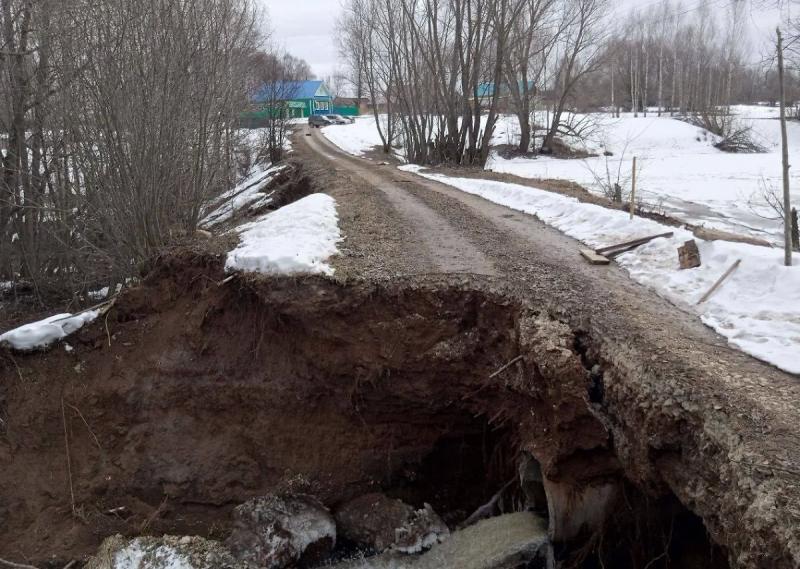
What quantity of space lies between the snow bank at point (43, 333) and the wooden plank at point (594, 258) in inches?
261

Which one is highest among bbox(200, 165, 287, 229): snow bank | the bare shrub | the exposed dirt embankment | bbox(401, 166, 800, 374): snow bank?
the bare shrub

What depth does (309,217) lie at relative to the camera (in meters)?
9.58

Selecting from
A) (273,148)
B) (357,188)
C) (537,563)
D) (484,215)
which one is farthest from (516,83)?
(537,563)

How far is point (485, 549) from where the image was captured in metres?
5.55

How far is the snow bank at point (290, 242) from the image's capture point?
291 inches

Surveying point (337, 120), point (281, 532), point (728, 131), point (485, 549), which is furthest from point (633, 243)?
point (337, 120)

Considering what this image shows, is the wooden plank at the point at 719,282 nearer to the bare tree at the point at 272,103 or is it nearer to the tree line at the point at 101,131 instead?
the tree line at the point at 101,131

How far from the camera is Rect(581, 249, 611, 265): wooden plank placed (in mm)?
7660

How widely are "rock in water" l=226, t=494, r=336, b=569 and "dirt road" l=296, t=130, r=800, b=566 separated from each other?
107 inches

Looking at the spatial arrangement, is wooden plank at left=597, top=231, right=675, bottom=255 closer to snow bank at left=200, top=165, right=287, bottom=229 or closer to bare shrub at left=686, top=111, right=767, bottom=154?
snow bank at left=200, top=165, right=287, bottom=229

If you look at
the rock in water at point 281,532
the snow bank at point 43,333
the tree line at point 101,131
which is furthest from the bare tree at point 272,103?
the rock in water at point 281,532

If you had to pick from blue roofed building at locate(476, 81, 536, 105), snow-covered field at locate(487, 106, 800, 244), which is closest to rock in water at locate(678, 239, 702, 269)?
snow-covered field at locate(487, 106, 800, 244)

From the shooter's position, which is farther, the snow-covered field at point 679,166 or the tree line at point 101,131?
the snow-covered field at point 679,166

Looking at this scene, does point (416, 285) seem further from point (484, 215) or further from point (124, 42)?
point (124, 42)
